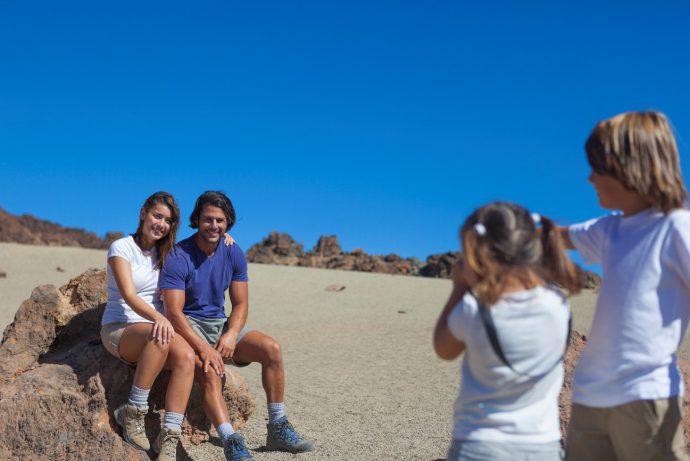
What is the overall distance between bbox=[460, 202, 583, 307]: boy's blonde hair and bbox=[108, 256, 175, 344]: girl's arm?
2.87m

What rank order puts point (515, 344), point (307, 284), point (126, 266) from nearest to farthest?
point (515, 344) → point (126, 266) → point (307, 284)

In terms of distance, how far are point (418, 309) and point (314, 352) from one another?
18.6ft

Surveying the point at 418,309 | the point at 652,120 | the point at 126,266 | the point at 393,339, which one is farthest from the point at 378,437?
the point at 418,309

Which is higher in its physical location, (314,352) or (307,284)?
(307,284)

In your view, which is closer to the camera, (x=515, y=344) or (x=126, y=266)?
(x=515, y=344)

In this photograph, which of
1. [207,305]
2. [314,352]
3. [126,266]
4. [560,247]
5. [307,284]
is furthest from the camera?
[307,284]

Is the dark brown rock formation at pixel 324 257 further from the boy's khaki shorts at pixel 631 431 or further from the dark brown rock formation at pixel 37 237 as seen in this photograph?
the boy's khaki shorts at pixel 631 431

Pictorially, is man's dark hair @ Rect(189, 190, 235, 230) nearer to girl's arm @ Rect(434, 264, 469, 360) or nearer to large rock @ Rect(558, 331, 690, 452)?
large rock @ Rect(558, 331, 690, 452)

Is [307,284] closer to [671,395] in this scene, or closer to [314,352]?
[314,352]

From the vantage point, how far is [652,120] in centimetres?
281

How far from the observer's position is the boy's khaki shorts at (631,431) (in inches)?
111

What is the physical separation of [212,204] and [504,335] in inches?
126

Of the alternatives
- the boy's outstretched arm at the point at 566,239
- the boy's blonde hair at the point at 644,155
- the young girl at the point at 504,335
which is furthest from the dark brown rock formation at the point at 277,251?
the young girl at the point at 504,335

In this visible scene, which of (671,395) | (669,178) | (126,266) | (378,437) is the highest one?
(669,178)
